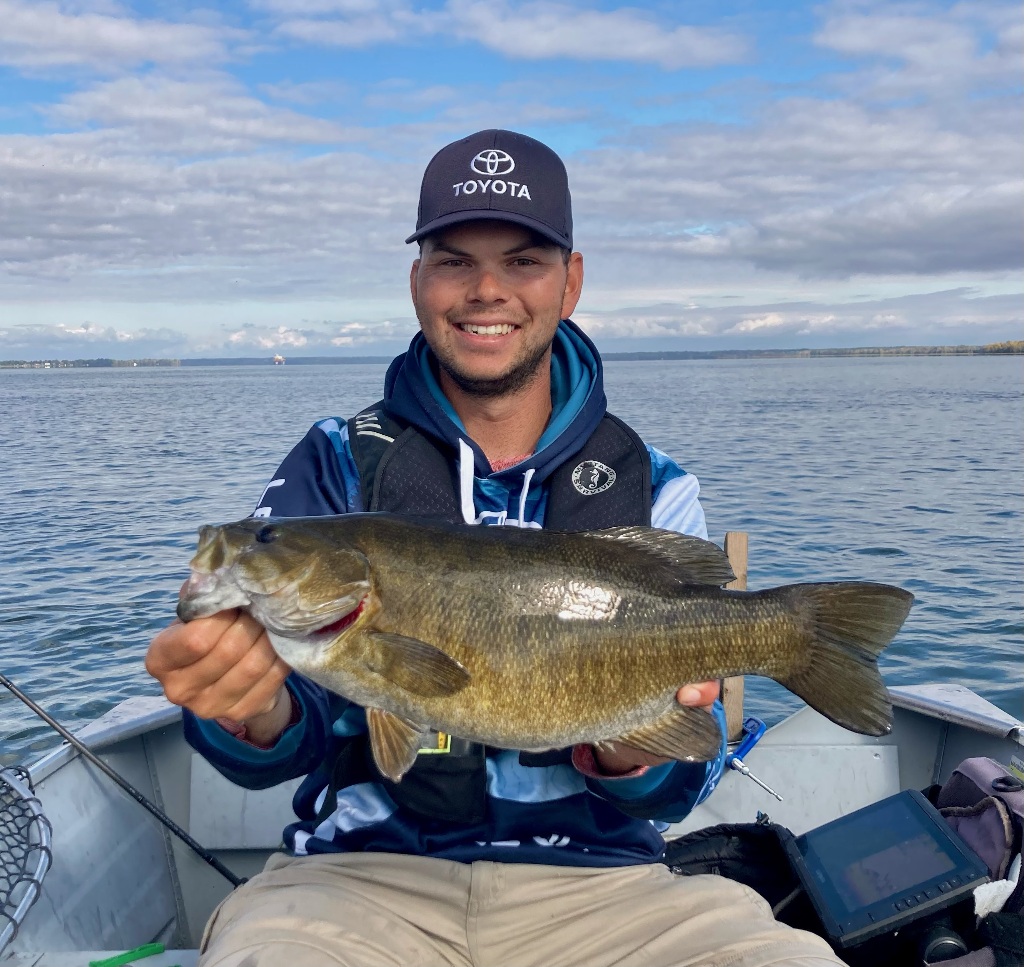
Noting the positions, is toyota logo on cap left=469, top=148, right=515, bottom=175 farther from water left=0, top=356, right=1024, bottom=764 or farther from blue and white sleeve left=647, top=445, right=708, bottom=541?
water left=0, top=356, right=1024, bottom=764

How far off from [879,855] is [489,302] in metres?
2.92

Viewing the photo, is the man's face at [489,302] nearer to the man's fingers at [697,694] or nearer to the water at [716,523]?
the man's fingers at [697,694]

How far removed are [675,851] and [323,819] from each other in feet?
6.85

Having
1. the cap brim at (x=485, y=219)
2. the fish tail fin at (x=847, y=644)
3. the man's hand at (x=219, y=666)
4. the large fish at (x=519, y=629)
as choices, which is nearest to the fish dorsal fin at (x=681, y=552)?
the large fish at (x=519, y=629)

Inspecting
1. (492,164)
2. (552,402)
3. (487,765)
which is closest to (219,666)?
(487,765)

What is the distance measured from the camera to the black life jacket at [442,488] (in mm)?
3482

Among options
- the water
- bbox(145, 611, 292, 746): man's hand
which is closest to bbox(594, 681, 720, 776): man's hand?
bbox(145, 611, 292, 746): man's hand

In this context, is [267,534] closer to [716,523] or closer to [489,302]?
[489,302]

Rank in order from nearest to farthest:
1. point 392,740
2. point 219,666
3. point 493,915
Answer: point 219,666
point 392,740
point 493,915

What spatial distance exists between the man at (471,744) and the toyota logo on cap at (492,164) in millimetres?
20

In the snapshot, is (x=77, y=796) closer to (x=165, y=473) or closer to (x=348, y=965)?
(x=348, y=965)

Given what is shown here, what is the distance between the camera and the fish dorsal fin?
128 inches

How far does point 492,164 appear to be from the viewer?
3.90 m

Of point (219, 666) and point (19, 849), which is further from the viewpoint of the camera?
point (19, 849)
